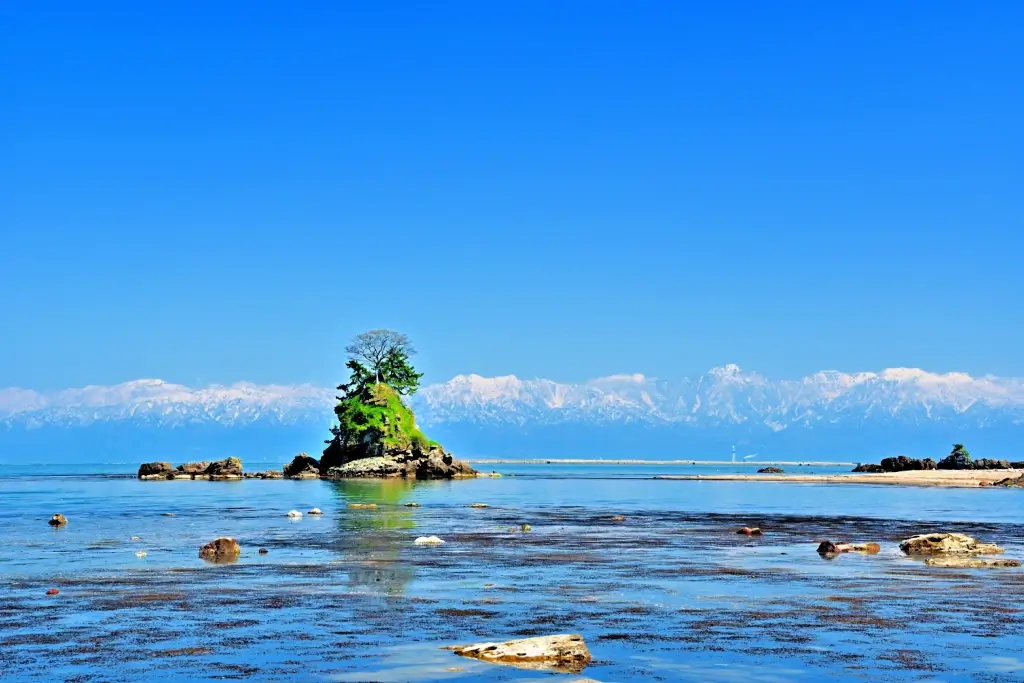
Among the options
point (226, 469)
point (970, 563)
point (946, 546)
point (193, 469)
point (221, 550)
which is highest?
point (193, 469)

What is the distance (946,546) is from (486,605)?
24854mm

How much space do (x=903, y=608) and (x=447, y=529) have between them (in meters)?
35.4

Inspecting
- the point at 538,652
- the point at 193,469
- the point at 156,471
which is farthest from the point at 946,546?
the point at 156,471

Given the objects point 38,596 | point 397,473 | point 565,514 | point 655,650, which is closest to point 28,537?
point 38,596

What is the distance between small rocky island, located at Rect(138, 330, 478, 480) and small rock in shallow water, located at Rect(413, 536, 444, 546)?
431 ft

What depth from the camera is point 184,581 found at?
117ft

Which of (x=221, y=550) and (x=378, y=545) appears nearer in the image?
(x=221, y=550)

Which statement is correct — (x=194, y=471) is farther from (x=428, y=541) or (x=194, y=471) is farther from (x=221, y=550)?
(x=221, y=550)

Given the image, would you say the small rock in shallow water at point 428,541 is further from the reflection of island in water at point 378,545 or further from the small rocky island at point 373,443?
the small rocky island at point 373,443

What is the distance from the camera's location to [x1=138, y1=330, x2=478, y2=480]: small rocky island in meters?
184

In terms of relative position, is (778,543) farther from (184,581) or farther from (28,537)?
(28,537)

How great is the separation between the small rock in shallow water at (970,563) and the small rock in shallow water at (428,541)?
21565mm

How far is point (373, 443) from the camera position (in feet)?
606

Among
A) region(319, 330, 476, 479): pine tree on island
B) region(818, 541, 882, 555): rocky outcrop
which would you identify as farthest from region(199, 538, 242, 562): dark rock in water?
region(319, 330, 476, 479): pine tree on island
